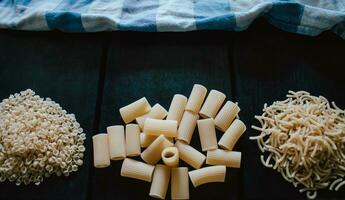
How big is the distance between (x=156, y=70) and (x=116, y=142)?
22 cm

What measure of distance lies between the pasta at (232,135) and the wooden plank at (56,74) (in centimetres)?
29

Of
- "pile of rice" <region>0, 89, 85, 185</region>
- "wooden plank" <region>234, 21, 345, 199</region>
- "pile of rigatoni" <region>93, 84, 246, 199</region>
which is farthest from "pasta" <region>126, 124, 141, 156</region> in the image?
"wooden plank" <region>234, 21, 345, 199</region>

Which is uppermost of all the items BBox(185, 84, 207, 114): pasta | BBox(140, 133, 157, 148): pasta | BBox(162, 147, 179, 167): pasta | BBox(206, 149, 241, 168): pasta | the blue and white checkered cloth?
the blue and white checkered cloth

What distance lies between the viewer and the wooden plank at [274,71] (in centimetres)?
87

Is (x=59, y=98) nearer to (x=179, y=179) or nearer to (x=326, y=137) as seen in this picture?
(x=179, y=179)

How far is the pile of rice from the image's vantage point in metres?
0.84

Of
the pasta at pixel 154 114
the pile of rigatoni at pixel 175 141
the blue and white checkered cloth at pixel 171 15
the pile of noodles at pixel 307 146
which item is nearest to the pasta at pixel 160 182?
the pile of rigatoni at pixel 175 141

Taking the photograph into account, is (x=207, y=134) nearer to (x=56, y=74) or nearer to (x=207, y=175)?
(x=207, y=175)

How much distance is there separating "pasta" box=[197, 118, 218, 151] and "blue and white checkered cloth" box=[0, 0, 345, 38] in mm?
276

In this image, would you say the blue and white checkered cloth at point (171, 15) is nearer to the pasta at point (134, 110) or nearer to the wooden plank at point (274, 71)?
the wooden plank at point (274, 71)

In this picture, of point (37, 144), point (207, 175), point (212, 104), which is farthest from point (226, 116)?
point (37, 144)

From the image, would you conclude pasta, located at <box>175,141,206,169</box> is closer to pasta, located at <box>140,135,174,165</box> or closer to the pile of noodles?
pasta, located at <box>140,135,174,165</box>

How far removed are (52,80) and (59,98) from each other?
0.06 m

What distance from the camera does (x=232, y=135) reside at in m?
0.86
